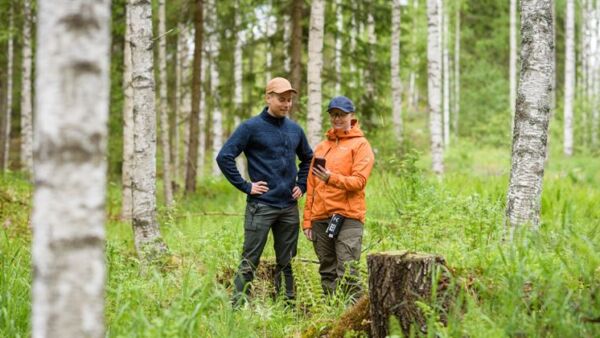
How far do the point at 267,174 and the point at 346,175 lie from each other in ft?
2.46

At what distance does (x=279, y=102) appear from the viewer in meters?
6.09

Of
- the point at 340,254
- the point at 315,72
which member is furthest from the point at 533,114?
the point at 315,72

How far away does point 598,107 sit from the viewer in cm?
2533

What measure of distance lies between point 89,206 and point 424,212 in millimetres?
4258

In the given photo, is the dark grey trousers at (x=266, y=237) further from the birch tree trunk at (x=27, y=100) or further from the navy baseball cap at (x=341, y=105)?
the birch tree trunk at (x=27, y=100)

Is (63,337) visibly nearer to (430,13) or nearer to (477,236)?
(477,236)

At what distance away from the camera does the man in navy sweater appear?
6086 millimetres

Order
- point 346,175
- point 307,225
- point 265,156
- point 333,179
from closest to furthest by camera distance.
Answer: point 333,179
point 346,175
point 265,156
point 307,225

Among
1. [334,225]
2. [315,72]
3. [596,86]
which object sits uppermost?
[596,86]

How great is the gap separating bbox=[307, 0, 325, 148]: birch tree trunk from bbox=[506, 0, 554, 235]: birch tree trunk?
5519 millimetres

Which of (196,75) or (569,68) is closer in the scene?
(196,75)

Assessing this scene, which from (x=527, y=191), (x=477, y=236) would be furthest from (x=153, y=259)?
(x=527, y=191)

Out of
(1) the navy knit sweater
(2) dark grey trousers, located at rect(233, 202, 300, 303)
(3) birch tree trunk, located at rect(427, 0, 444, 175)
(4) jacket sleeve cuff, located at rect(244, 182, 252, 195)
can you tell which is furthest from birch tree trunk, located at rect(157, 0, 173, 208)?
(4) jacket sleeve cuff, located at rect(244, 182, 252, 195)

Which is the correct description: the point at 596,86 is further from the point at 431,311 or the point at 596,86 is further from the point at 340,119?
the point at 431,311
